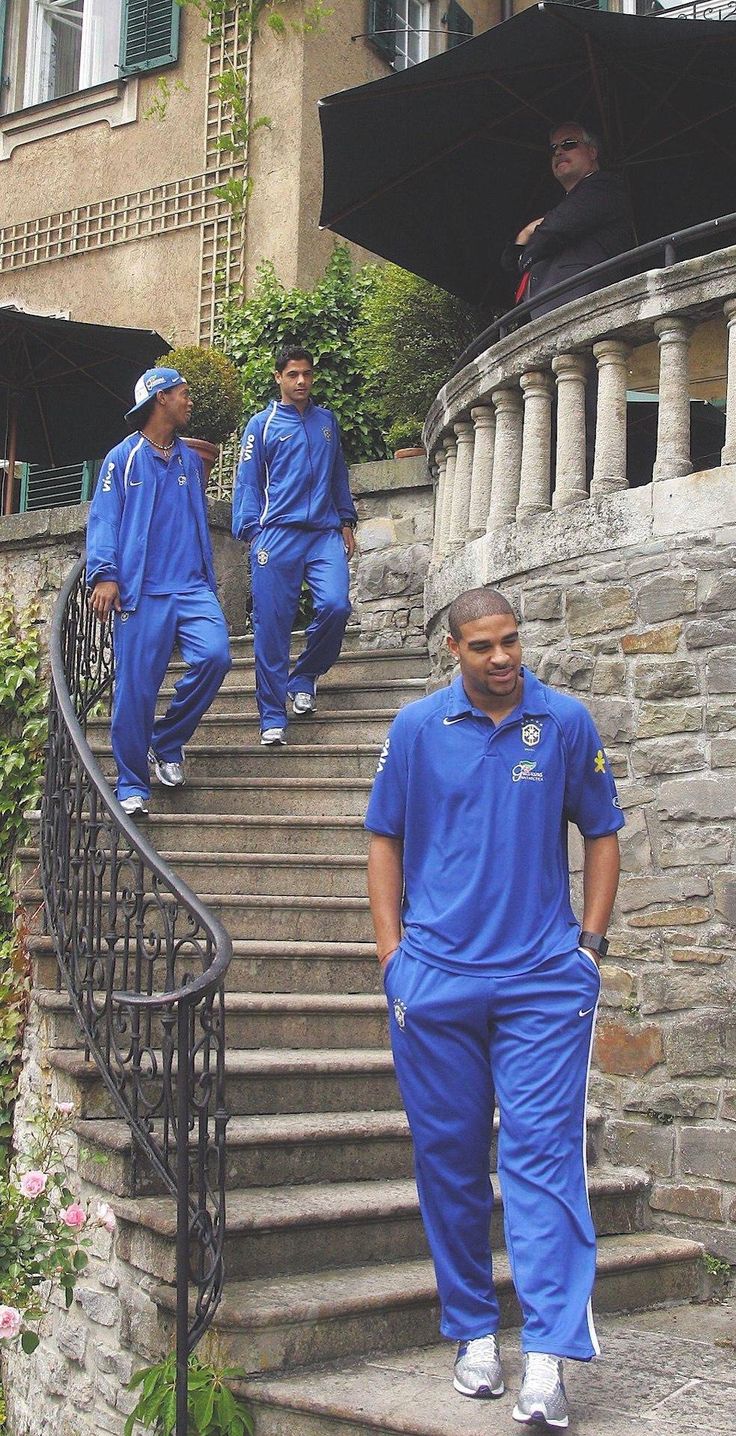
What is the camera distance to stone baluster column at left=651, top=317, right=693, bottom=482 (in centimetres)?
540

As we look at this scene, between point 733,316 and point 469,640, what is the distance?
2.31m

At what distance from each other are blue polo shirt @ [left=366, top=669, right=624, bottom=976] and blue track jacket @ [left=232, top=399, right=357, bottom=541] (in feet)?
11.3

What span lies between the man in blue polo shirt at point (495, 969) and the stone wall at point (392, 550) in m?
4.57

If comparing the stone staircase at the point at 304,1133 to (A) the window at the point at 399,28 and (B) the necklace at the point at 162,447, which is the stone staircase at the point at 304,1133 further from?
(A) the window at the point at 399,28

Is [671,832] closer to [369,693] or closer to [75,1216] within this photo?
[75,1216]

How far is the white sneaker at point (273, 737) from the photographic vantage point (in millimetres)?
6766

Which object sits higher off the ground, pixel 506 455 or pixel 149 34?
pixel 149 34

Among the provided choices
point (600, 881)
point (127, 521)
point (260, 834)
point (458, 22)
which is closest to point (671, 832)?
point (600, 881)

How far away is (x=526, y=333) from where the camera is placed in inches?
239

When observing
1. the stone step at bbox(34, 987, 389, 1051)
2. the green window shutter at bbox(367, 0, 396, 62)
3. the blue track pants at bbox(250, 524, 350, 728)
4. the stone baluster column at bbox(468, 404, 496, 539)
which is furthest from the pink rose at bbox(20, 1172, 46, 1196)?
the green window shutter at bbox(367, 0, 396, 62)

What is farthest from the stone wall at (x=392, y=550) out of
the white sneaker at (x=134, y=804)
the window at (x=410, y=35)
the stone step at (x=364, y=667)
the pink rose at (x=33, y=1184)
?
Answer: the window at (x=410, y=35)

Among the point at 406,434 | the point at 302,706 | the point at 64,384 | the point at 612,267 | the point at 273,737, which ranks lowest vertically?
the point at 273,737

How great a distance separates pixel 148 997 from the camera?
382 cm

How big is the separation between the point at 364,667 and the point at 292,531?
0.93 metres
